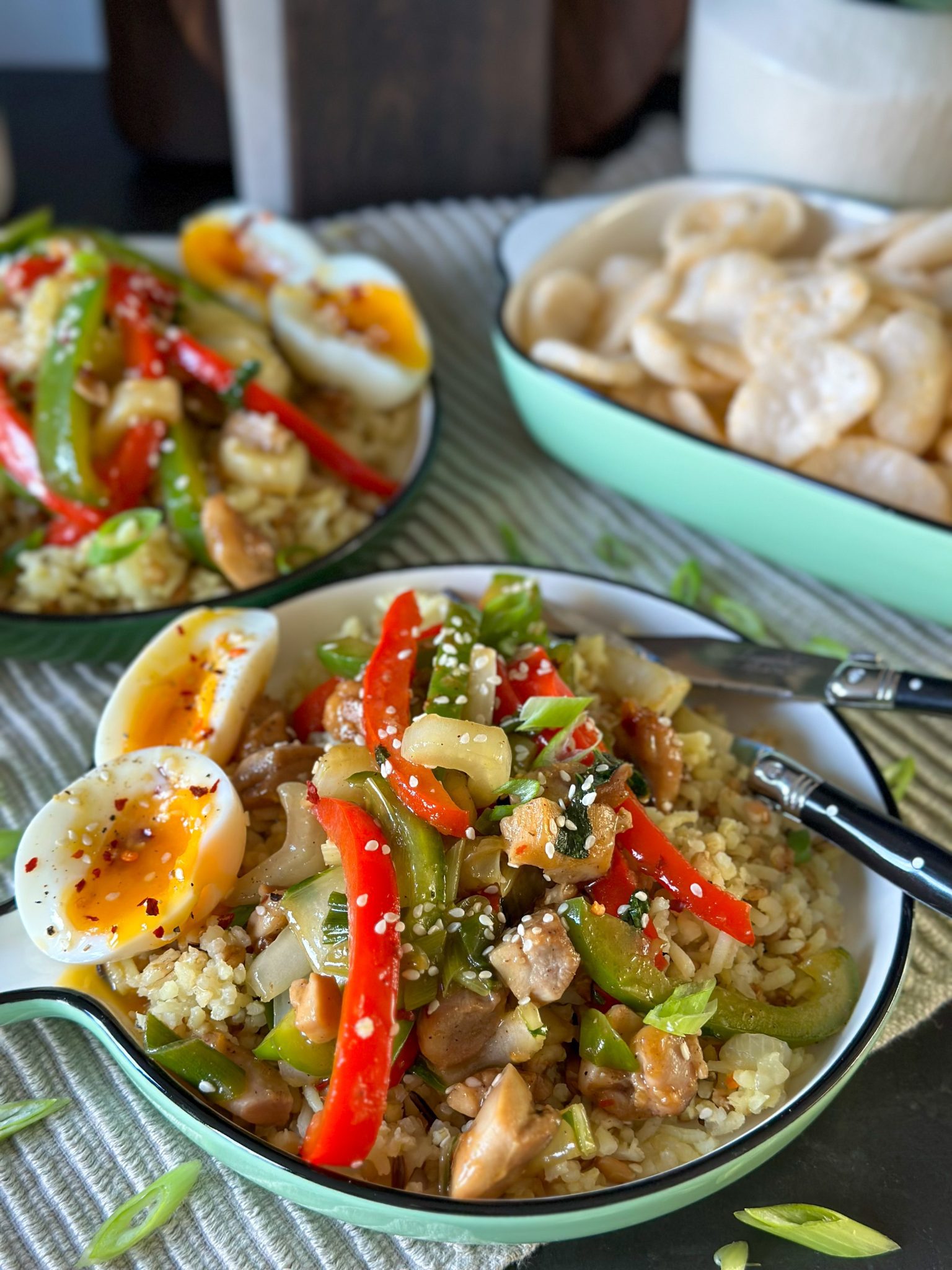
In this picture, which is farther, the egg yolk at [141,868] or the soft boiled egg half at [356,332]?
the soft boiled egg half at [356,332]

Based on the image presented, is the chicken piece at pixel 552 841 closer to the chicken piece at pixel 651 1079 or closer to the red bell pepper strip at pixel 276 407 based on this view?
the chicken piece at pixel 651 1079

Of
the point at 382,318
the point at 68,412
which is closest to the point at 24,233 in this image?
the point at 68,412

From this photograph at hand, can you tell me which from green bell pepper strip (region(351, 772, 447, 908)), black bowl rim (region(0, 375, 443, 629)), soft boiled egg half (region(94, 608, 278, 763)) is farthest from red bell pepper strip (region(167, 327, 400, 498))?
green bell pepper strip (region(351, 772, 447, 908))

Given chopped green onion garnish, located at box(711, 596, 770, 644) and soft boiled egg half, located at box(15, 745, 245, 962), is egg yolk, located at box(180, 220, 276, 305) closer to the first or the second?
chopped green onion garnish, located at box(711, 596, 770, 644)

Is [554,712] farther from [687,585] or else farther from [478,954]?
[687,585]

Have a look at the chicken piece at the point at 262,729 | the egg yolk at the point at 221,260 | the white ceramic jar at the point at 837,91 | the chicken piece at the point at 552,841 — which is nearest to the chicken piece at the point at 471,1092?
the chicken piece at the point at 552,841

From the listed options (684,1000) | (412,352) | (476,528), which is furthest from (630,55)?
(684,1000)
